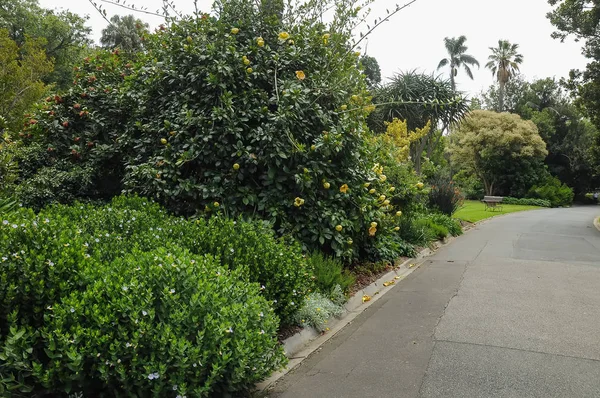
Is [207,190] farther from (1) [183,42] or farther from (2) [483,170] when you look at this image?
(2) [483,170]

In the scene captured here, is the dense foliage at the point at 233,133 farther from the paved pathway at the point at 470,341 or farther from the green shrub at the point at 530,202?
the green shrub at the point at 530,202

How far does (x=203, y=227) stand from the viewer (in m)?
5.41

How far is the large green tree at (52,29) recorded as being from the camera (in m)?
32.7

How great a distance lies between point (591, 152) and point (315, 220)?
62.7 ft

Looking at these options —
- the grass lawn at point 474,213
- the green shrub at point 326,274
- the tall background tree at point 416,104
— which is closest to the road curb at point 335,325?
the green shrub at point 326,274

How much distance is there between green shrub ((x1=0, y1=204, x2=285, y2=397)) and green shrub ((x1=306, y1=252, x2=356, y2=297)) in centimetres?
259

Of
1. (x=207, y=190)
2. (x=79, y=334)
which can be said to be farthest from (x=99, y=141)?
(x=79, y=334)

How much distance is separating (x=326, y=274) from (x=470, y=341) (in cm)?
206

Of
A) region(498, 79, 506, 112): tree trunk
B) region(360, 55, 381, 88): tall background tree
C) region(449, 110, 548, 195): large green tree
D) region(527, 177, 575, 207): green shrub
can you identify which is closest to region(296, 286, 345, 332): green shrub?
region(360, 55, 381, 88): tall background tree

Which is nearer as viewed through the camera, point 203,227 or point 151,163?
point 203,227

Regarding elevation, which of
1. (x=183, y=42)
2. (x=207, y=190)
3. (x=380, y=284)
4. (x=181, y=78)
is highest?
(x=183, y=42)

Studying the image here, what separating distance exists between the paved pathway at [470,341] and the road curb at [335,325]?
12 cm

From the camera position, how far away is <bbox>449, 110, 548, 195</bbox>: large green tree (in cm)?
3988

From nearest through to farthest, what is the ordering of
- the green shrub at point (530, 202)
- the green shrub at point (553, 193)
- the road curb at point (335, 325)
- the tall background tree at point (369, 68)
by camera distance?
the road curb at point (335, 325), the tall background tree at point (369, 68), the green shrub at point (530, 202), the green shrub at point (553, 193)
